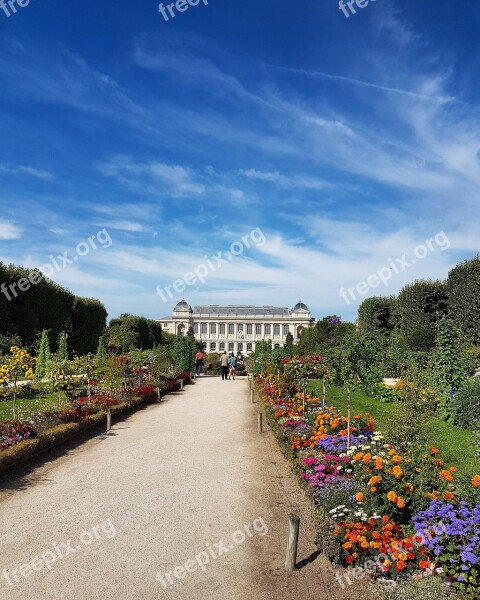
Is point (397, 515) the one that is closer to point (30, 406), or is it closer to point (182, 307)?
point (30, 406)

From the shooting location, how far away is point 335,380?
12.5 metres

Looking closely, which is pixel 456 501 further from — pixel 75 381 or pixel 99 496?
pixel 75 381

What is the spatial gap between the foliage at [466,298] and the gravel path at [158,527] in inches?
762

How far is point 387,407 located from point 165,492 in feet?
34.9

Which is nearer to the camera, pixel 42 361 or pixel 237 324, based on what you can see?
pixel 42 361

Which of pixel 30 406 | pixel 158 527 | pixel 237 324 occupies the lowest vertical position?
pixel 158 527

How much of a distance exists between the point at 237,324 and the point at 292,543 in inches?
4945

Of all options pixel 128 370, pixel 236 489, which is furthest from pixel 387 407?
pixel 128 370

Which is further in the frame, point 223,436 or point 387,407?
point 387,407

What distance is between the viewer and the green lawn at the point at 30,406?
14.6 metres

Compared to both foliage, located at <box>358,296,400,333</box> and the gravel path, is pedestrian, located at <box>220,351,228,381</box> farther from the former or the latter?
the gravel path

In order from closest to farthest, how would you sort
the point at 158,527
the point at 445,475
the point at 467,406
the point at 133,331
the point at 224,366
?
the point at 445,475, the point at 158,527, the point at 467,406, the point at 224,366, the point at 133,331

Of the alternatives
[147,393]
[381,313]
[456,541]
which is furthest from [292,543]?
[381,313]

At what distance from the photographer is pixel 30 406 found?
1681cm
